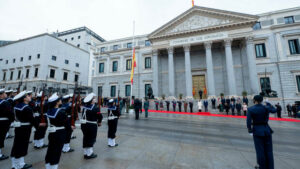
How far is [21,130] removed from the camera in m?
3.51

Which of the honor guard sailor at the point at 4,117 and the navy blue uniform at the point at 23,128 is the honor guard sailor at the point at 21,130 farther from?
the honor guard sailor at the point at 4,117

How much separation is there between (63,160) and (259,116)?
5627mm

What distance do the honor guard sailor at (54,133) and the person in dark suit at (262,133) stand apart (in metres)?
4.89

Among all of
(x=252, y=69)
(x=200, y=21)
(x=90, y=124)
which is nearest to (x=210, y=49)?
(x=200, y=21)

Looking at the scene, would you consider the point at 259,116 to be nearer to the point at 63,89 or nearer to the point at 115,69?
the point at 115,69

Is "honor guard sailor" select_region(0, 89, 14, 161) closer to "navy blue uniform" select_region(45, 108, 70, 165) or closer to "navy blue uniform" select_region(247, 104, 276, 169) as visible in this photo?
"navy blue uniform" select_region(45, 108, 70, 165)

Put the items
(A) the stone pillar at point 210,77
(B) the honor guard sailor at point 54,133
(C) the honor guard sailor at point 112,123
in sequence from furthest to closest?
(A) the stone pillar at point 210,77 → (C) the honor guard sailor at point 112,123 → (B) the honor guard sailor at point 54,133

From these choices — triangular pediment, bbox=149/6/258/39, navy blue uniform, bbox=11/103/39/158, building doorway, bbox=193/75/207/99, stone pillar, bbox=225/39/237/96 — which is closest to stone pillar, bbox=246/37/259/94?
stone pillar, bbox=225/39/237/96

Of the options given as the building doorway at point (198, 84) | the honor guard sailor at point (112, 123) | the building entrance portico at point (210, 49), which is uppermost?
the building entrance portico at point (210, 49)

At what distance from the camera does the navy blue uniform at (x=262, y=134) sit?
3098 mm

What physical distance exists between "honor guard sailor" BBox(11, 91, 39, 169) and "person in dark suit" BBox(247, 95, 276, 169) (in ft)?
19.6

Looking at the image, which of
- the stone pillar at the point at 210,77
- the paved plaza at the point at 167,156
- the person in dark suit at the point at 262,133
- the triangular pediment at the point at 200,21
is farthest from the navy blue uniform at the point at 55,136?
the triangular pediment at the point at 200,21

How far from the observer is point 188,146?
500 cm

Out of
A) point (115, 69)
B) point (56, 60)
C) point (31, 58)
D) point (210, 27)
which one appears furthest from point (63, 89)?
point (210, 27)
